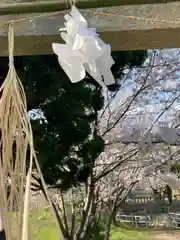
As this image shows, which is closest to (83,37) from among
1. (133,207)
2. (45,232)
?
(45,232)

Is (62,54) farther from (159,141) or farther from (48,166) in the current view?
(159,141)

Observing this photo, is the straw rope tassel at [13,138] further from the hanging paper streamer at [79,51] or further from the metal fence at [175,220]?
the metal fence at [175,220]

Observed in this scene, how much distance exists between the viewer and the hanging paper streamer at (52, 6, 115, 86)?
0.58 m

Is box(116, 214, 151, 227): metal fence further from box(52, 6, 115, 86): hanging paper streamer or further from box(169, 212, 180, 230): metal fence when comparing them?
box(52, 6, 115, 86): hanging paper streamer

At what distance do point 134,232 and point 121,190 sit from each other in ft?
3.43

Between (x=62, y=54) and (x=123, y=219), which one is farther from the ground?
(x=62, y=54)

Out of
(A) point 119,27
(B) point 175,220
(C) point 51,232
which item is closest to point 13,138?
(A) point 119,27

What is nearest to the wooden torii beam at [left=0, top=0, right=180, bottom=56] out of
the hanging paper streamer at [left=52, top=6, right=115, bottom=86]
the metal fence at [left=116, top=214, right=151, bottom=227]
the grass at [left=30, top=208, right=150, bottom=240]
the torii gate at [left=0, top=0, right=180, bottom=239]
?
the torii gate at [left=0, top=0, right=180, bottom=239]

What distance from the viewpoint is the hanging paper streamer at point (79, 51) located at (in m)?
0.58

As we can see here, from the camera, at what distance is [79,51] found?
0.58 m

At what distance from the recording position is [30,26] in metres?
0.84

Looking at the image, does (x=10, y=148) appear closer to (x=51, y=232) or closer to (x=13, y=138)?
(x=13, y=138)

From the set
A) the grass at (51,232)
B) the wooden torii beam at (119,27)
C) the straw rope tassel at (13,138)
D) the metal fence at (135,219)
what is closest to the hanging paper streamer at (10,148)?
the straw rope tassel at (13,138)

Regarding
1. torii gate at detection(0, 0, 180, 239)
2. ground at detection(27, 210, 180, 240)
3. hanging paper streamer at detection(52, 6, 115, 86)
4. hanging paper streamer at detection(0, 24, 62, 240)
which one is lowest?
ground at detection(27, 210, 180, 240)
